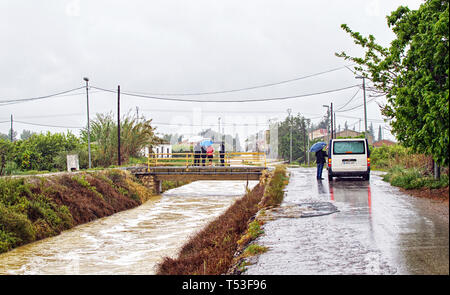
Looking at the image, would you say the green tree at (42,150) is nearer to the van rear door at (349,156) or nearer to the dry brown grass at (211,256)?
Result: the van rear door at (349,156)

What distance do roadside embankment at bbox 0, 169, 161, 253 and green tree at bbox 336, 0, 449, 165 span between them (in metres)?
14.0

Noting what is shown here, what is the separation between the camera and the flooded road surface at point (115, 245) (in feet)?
42.7

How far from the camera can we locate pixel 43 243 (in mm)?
16609

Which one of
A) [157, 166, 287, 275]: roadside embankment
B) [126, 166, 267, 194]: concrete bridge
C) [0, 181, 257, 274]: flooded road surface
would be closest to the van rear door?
[157, 166, 287, 275]: roadside embankment

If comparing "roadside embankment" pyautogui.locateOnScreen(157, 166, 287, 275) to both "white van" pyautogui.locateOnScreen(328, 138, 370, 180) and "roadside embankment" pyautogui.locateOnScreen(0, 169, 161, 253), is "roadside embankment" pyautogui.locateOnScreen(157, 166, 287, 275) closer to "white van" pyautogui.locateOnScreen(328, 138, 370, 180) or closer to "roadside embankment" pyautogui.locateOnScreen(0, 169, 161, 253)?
"white van" pyautogui.locateOnScreen(328, 138, 370, 180)

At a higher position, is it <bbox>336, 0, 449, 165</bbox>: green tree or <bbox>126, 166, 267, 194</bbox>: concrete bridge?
<bbox>336, 0, 449, 165</bbox>: green tree

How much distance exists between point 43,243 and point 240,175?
1909 centimetres

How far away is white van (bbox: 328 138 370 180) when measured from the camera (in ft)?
61.8

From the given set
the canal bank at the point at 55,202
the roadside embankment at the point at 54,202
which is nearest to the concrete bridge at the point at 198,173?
the canal bank at the point at 55,202

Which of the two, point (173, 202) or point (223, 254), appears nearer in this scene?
point (223, 254)

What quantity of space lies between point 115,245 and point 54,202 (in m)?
5.89
